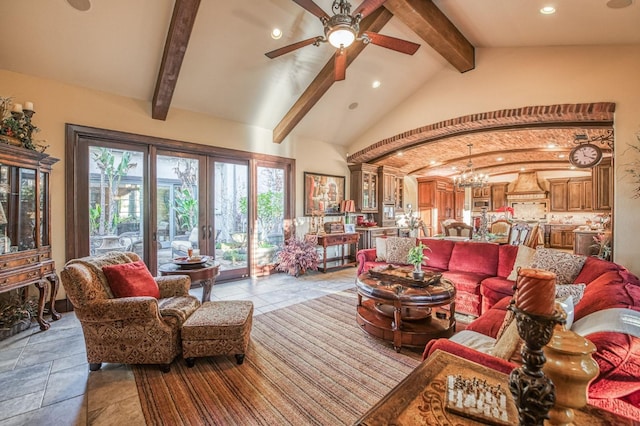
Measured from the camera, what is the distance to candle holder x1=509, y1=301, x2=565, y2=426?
0.77m

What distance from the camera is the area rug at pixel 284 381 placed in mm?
1980

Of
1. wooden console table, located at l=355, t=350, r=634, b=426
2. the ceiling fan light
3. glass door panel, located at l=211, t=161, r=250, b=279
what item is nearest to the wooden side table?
glass door panel, located at l=211, t=161, r=250, b=279

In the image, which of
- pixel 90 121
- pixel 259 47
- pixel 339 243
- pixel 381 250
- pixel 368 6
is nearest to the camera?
pixel 368 6

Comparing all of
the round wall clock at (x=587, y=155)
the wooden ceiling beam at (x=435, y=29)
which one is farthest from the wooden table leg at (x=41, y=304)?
the round wall clock at (x=587, y=155)

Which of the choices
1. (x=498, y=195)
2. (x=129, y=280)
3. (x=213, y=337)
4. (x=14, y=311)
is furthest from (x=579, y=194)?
(x=14, y=311)

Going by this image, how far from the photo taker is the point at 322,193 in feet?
22.7

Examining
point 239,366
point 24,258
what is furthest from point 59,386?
point 24,258

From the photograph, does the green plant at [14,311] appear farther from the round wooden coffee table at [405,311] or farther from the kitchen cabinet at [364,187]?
the kitchen cabinet at [364,187]

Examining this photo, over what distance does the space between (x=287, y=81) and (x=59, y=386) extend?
16.0 ft

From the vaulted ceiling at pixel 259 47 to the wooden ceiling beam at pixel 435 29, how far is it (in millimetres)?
16

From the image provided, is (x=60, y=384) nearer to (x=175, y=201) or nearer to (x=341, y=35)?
(x=175, y=201)

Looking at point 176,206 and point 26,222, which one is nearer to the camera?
point 26,222

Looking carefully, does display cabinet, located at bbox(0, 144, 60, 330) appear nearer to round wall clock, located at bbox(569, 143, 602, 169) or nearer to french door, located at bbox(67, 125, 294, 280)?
french door, located at bbox(67, 125, 294, 280)

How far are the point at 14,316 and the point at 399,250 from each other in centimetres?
510
